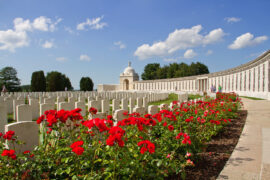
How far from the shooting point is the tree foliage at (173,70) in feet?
215

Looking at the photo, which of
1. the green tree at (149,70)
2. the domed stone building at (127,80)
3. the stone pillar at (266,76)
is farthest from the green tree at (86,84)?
the stone pillar at (266,76)

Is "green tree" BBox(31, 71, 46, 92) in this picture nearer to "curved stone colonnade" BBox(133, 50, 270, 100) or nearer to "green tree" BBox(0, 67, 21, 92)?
"green tree" BBox(0, 67, 21, 92)

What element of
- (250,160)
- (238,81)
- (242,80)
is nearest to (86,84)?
(238,81)

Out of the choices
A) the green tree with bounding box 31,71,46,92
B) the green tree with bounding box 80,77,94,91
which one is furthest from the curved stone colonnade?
the green tree with bounding box 31,71,46,92

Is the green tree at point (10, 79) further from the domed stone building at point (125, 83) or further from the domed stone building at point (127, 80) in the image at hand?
the domed stone building at point (127, 80)

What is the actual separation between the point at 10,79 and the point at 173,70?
5540 centimetres

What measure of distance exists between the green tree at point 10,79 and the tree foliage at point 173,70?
2003 inches

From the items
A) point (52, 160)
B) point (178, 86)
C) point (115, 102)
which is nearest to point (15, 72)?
point (178, 86)

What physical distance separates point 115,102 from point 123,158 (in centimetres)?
645

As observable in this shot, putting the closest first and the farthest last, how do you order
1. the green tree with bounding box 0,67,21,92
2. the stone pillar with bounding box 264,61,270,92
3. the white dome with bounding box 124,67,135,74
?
the stone pillar with bounding box 264,61,270,92, the green tree with bounding box 0,67,21,92, the white dome with bounding box 124,67,135,74

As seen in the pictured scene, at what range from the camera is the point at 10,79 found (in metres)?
52.3

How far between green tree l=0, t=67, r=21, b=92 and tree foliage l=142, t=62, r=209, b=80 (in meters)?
50.9

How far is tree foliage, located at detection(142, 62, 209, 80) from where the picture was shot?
215ft

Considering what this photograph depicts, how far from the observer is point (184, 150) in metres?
3.30
